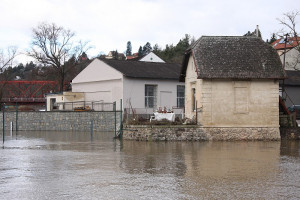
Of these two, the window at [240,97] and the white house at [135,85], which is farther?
the white house at [135,85]

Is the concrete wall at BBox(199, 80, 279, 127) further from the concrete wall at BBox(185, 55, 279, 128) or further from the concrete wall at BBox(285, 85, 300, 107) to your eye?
the concrete wall at BBox(285, 85, 300, 107)

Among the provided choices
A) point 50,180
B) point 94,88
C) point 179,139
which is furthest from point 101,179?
point 94,88

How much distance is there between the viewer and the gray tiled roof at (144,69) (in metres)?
44.0

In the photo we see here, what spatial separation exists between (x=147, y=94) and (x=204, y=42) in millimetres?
15182

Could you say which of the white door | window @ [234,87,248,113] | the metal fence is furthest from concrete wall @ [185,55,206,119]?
the metal fence

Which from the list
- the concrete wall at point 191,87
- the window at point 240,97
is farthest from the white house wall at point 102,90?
the window at point 240,97

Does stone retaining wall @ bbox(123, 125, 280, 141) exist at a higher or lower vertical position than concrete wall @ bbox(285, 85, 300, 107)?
lower

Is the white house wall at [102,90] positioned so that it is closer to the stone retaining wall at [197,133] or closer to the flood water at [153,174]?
the stone retaining wall at [197,133]

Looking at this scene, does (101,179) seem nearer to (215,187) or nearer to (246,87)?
(215,187)

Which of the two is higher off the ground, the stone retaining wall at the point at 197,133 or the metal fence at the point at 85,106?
the metal fence at the point at 85,106

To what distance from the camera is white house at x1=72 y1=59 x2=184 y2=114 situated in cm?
4353

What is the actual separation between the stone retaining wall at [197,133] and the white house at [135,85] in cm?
1278

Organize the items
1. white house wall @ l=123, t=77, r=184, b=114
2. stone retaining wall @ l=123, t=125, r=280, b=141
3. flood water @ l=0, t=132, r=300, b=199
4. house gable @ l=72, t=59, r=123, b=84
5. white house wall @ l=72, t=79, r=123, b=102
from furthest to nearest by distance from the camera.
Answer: house gable @ l=72, t=59, r=123, b=84 → white house wall @ l=72, t=79, r=123, b=102 → white house wall @ l=123, t=77, r=184, b=114 → stone retaining wall @ l=123, t=125, r=280, b=141 → flood water @ l=0, t=132, r=300, b=199

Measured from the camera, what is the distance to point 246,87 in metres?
29.9
